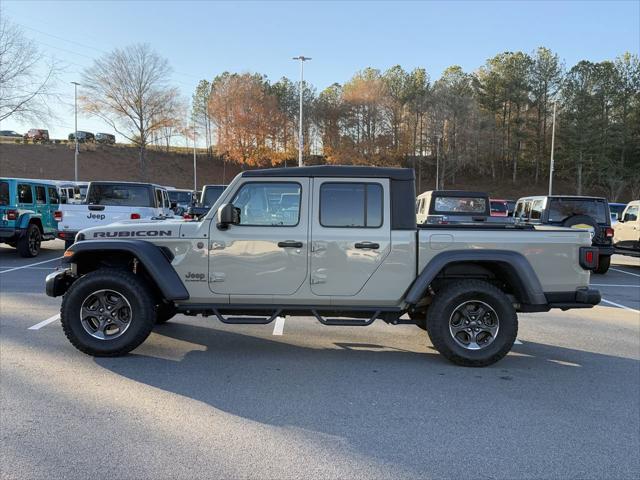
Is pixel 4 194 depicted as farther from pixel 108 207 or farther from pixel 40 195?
pixel 108 207

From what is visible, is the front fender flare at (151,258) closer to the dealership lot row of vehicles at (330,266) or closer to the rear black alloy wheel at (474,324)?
the dealership lot row of vehicles at (330,266)

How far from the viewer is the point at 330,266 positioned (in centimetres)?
509

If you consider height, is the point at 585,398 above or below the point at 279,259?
below

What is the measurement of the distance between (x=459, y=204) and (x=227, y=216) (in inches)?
356

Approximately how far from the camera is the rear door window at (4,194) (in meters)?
13.0

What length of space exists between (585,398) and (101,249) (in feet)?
15.9

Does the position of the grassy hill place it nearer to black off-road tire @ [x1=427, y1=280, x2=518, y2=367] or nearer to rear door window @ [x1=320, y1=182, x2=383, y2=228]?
black off-road tire @ [x1=427, y1=280, x2=518, y2=367]

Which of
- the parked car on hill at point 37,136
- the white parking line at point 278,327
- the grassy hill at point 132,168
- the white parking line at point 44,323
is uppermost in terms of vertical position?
the parked car on hill at point 37,136

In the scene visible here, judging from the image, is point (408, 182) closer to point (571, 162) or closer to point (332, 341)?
point (332, 341)

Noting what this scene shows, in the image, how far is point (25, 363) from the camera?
16.2 feet

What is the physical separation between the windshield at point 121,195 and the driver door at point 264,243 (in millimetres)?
7450

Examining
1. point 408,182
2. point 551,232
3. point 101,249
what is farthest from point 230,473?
point 551,232

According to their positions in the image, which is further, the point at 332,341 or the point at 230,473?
the point at 332,341

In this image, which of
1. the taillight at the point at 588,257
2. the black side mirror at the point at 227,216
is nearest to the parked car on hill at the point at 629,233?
the taillight at the point at 588,257
